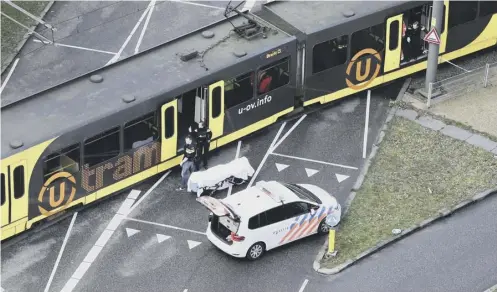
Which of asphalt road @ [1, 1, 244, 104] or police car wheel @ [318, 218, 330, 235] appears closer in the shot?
police car wheel @ [318, 218, 330, 235]

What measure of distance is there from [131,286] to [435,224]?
890 cm

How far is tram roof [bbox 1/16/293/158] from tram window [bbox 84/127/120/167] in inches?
24.0

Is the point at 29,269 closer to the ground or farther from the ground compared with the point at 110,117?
closer to the ground

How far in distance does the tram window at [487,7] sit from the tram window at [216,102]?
427 inches

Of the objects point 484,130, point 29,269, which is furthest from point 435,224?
point 29,269

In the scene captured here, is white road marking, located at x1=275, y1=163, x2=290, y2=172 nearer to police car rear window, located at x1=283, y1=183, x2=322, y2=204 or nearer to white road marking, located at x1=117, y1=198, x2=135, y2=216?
police car rear window, located at x1=283, y1=183, x2=322, y2=204

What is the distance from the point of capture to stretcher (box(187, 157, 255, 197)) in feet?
121

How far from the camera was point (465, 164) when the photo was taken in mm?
38281

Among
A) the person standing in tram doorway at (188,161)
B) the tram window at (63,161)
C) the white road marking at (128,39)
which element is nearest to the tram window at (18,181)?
the tram window at (63,161)

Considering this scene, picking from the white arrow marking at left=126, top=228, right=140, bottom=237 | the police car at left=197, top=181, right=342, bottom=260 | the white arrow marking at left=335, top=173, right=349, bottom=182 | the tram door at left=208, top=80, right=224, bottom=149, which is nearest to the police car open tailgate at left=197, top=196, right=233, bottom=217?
the police car at left=197, top=181, right=342, bottom=260

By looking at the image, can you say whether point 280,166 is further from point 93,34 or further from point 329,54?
point 93,34

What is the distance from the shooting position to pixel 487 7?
143ft

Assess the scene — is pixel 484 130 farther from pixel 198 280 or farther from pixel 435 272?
pixel 198 280

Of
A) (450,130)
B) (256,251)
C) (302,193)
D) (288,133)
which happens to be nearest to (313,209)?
(302,193)
